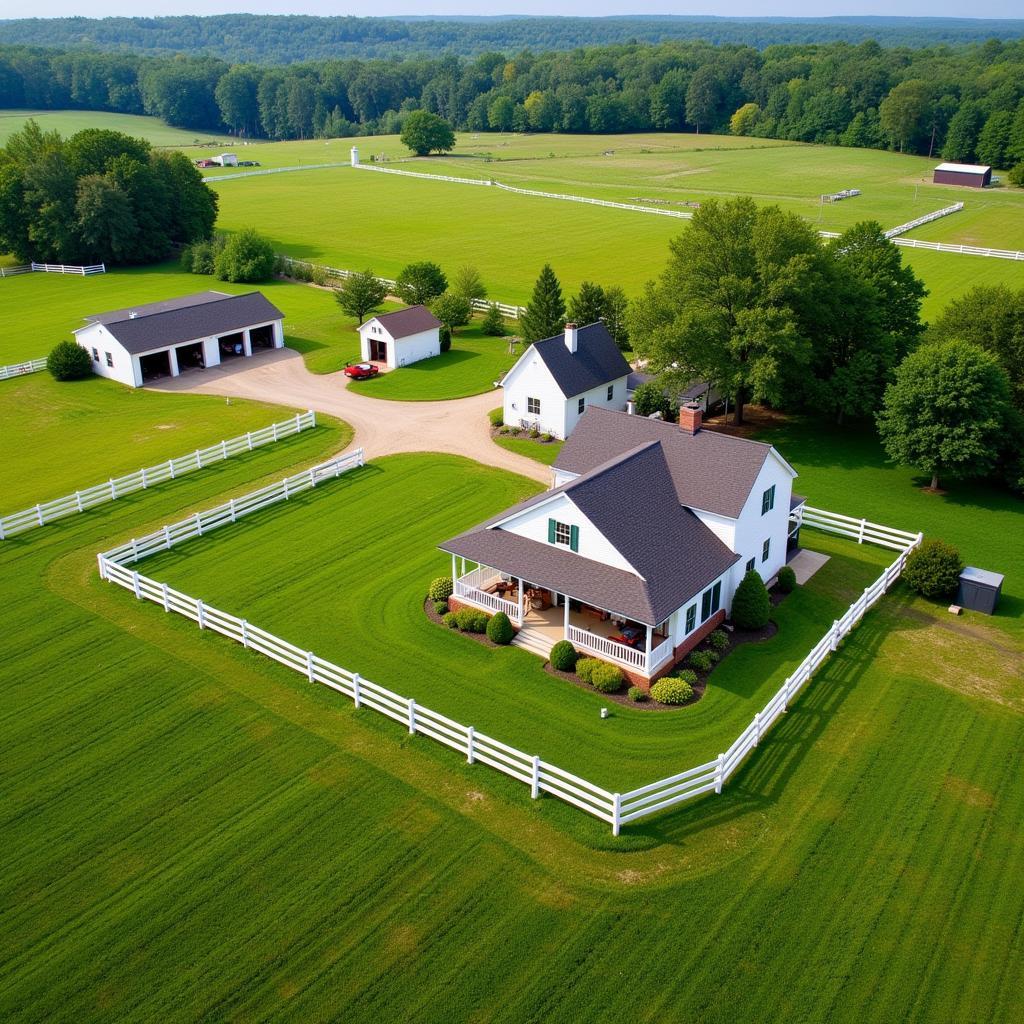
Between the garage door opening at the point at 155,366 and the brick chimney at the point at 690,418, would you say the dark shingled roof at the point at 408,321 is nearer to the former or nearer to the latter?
the garage door opening at the point at 155,366

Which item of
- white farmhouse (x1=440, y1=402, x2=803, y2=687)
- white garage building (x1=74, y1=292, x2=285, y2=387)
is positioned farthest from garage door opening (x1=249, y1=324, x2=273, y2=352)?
white farmhouse (x1=440, y1=402, x2=803, y2=687)

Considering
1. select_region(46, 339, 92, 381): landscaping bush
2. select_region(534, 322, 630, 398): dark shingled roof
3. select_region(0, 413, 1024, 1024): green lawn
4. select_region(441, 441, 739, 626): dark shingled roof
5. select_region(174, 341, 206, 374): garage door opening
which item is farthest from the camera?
select_region(174, 341, 206, 374): garage door opening

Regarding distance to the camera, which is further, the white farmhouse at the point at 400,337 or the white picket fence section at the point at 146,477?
the white farmhouse at the point at 400,337

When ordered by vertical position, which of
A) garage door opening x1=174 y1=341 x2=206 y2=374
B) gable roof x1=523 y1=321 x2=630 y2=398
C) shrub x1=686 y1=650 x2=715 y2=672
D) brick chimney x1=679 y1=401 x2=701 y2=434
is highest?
brick chimney x1=679 y1=401 x2=701 y2=434

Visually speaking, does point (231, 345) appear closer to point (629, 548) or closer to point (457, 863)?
point (629, 548)

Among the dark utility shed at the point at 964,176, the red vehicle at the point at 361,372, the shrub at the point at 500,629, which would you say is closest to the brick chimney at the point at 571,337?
the red vehicle at the point at 361,372

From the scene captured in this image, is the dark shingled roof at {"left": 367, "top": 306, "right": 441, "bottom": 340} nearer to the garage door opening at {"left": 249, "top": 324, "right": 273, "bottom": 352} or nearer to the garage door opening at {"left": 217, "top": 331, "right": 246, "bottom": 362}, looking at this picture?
the garage door opening at {"left": 249, "top": 324, "right": 273, "bottom": 352}

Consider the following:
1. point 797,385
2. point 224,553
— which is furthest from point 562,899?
point 797,385
